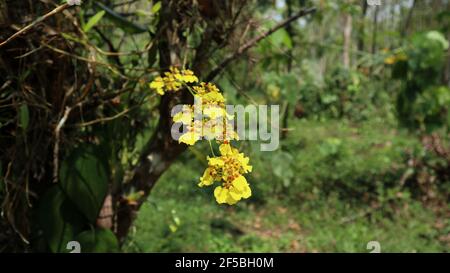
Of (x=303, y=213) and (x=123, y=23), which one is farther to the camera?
(x=303, y=213)

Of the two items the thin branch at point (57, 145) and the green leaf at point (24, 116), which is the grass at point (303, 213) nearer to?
the thin branch at point (57, 145)

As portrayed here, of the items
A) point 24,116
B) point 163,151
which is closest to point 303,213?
point 163,151

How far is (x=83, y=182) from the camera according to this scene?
2.92 feet

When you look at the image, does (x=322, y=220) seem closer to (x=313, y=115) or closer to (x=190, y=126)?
(x=190, y=126)

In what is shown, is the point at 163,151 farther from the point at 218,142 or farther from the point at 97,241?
the point at 218,142

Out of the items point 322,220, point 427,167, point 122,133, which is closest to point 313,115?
point 427,167

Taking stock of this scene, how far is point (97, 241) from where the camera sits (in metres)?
0.90

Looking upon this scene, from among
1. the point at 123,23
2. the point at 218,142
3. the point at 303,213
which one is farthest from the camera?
the point at 303,213

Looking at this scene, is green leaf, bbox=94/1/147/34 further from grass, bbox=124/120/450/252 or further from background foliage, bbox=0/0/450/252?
grass, bbox=124/120/450/252

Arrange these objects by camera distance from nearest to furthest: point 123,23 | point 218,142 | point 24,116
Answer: point 218,142 → point 24,116 → point 123,23

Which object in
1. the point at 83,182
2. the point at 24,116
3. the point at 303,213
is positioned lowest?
the point at 303,213

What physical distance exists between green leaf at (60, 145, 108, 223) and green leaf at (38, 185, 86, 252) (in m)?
0.02

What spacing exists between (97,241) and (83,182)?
0.11 m

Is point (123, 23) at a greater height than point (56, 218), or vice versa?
point (123, 23)
